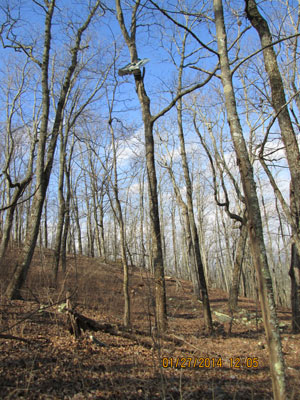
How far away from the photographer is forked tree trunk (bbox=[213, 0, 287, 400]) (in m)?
2.35

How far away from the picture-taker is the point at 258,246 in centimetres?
258

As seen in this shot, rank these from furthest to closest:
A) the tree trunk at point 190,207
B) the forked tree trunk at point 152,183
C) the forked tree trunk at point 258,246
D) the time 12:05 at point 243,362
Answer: the tree trunk at point 190,207, the forked tree trunk at point 152,183, the time 12:05 at point 243,362, the forked tree trunk at point 258,246

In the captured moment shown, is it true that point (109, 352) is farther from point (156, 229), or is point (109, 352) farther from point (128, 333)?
point (156, 229)

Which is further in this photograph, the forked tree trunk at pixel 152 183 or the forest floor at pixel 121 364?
the forked tree trunk at pixel 152 183

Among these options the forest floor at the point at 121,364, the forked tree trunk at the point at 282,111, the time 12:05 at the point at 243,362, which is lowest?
the time 12:05 at the point at 243,362

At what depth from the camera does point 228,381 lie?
12.5 feet
